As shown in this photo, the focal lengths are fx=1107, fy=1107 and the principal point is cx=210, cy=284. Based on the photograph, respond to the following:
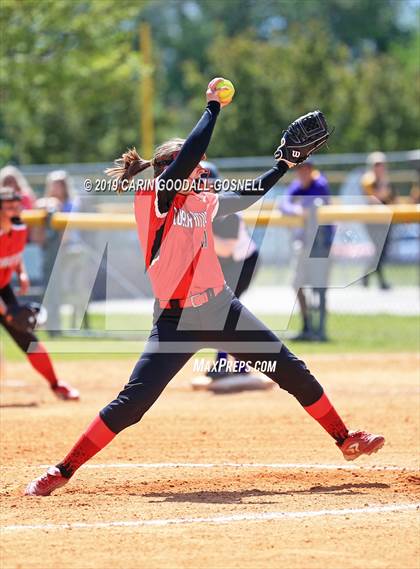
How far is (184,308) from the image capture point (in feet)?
21.2

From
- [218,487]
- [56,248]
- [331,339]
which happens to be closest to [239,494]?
[218,487]

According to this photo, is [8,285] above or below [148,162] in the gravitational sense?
below

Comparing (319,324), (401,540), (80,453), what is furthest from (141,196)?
(319,324)

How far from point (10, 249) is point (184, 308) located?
14.1 feet

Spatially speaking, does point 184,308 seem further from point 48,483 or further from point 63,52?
point 63,52

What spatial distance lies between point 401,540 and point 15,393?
258 inches

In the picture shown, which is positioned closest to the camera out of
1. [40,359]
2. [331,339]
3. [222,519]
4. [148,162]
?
[222,519]

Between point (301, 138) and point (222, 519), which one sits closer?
point (222, 519)

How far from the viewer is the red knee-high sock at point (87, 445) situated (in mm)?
6277

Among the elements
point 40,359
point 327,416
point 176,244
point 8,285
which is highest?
point 176,244

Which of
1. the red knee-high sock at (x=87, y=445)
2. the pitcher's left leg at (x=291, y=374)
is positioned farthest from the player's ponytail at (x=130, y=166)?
the red knee-high sock at (x=87, y=445)

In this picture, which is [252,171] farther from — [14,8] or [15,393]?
[15,393]

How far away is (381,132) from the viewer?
111ft

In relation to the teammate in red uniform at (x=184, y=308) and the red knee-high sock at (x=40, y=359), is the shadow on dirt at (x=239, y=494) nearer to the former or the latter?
the teammate in red uniform at (x=184, y=308)
